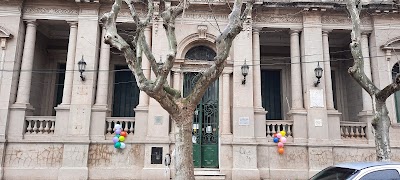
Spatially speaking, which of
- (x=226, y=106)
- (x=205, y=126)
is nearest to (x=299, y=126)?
(x=226, y=106)

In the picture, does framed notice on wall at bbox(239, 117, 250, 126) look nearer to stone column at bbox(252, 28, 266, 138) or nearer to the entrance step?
stone column at bbox(252, 28, 266, 138)

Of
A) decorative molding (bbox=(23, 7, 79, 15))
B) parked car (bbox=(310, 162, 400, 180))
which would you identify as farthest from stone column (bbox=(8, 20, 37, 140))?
parked car (bbox=(310, 162, 400, 180))

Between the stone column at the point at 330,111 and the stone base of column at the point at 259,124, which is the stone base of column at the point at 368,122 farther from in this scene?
the stone base of column at the point at 259,124

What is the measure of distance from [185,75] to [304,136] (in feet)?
17.3

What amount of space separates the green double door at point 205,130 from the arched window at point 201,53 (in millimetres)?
780

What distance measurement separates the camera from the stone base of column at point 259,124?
12.7 metres

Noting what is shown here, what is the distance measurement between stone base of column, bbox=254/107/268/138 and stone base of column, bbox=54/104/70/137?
713 cm

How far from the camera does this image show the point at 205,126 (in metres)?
13.0

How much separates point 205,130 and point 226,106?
1249 mm

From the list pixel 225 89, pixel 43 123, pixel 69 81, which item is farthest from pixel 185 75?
pixel 43 123

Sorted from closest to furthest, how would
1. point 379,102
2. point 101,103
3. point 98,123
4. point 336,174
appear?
point 336,174 → point 379,102 → point 98,123 → point 101,103

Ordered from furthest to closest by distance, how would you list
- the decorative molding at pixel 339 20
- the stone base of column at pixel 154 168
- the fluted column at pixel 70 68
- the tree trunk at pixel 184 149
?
the decorative molding at pixel 339 20 < the fluted column at pixel 70 68 < the stone base of column at pixel 154 168 < the tree trunk at pixel 184 149

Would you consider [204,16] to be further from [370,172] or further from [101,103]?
[370,172]

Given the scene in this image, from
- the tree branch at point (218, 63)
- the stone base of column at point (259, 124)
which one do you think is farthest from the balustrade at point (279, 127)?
the tree branch at point (218, 63)
